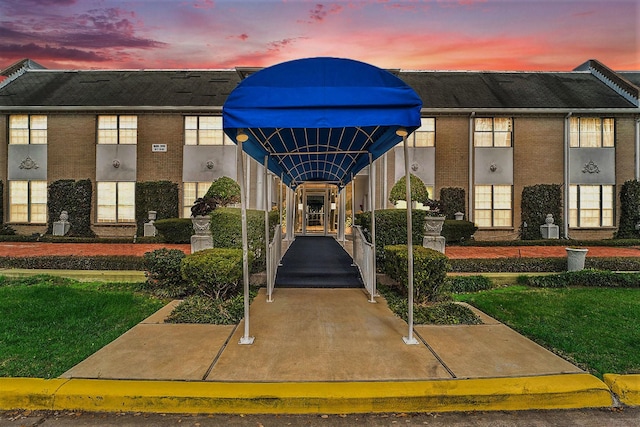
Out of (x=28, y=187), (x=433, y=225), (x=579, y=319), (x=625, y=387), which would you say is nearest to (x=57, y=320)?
(x=625, y=387)

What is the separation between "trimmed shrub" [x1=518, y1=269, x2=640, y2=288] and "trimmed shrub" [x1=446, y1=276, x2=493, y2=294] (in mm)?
1165

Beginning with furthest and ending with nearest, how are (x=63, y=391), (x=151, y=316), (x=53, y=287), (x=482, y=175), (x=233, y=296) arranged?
1. (x=482, y=175)
2. (x=53, y=287)
3. (x=233, y=296)
4. (x=151, y=316)
5. (x=63, y=391)

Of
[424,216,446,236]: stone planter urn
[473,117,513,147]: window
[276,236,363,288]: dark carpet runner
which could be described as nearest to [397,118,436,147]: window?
[473,117,513,147]: window

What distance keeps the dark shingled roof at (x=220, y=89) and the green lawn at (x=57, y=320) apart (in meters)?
12.4

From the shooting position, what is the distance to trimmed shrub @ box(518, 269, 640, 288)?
8.27 meters

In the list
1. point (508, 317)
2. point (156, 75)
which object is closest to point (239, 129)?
point (508, 317)

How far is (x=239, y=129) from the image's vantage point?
4527mm

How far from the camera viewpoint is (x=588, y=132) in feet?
58.6

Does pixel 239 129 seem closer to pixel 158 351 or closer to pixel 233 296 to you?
pixel 158 351

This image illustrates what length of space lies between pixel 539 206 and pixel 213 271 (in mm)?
17422

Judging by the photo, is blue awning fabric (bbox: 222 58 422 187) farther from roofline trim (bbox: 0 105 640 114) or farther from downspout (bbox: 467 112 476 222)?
downspout (bbox: 467 112 476 222)

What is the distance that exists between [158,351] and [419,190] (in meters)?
9.99

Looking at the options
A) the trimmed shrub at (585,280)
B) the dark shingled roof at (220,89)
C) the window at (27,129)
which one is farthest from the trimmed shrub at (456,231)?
the window at (27,129)

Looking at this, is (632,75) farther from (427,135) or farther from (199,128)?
(199,128)
